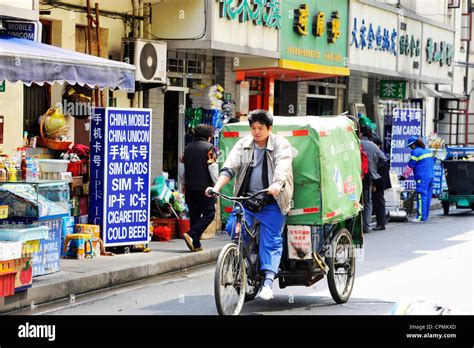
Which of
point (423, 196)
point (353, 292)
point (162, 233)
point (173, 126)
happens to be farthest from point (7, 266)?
point (423, 196)

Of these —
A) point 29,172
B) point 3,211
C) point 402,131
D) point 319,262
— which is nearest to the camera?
point 319,262

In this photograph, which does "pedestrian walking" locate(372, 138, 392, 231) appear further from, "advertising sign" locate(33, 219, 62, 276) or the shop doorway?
"advertising sign" locate(33, 219, 62, 276)

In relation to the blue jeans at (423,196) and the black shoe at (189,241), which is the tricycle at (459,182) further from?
the black shoe at (189,241)

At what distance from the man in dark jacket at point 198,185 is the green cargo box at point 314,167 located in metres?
3.57

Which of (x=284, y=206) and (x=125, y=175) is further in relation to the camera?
(x=125, y=175)

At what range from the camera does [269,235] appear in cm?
1023

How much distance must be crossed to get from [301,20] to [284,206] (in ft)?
41.6

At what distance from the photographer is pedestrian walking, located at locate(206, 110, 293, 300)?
33.4ft

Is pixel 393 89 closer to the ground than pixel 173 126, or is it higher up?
higher up

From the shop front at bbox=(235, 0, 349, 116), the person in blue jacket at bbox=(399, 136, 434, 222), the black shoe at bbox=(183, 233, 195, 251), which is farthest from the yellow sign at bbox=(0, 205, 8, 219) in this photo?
the person in blue jacket at bbox=(399, 136, 434, 222)

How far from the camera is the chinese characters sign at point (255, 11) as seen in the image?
62.3ft

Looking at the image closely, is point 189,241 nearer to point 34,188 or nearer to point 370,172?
point 34,188

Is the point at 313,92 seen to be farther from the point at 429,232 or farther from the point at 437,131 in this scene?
the point at 437,131
